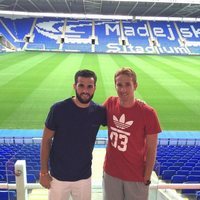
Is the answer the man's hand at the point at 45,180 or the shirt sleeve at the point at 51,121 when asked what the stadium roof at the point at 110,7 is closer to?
the shirt sleeve at the point at 51,121

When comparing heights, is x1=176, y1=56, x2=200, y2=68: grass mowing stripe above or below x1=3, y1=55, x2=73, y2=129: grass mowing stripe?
above

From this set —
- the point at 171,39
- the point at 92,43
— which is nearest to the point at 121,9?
the point at 92,43

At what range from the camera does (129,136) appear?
3457 mm

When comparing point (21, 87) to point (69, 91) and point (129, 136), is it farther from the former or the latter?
point (129, 136)

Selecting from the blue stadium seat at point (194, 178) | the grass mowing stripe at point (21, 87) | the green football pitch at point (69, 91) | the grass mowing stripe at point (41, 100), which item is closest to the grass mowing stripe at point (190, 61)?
the green football pitch at point (69, 91)

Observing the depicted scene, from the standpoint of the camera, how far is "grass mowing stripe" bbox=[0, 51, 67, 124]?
16770 mm

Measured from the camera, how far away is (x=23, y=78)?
24.4 metres

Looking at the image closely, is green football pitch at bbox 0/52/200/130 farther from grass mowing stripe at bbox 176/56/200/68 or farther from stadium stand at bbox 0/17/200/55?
stadium stand at bbox 0/17/200/55

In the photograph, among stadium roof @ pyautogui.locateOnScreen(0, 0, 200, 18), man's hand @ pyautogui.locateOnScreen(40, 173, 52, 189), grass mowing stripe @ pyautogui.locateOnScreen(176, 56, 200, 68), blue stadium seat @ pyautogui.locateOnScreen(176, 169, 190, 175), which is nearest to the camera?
man's hand @ pyautogui.locateOnScreen(40, 173, 52, 189)

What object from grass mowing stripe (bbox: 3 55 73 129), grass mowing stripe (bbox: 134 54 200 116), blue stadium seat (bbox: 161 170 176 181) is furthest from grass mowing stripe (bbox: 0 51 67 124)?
blue stadium seat (bbox: 161 170 176 181)

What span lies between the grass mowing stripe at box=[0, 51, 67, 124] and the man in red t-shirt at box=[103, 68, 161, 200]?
12.0 metres

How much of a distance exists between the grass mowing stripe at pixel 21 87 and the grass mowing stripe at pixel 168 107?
24.9 ft

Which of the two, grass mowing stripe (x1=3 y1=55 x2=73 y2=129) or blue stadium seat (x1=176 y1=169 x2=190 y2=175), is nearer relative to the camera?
blue stadium seat (x1=176 y1=169 x2=190 y2=175)

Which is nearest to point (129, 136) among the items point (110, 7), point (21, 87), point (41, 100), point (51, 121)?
point (51, 121)
